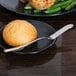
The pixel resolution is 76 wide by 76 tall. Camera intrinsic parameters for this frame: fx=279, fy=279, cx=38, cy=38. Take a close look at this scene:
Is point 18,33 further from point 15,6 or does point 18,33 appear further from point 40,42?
point 15,6

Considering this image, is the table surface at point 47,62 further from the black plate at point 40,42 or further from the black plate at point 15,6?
the black plate at point 15,6

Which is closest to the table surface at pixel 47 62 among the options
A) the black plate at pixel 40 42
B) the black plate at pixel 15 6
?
the black plate at pixel 40 42

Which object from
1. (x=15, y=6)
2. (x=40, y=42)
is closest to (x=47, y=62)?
(x=40, y=42)

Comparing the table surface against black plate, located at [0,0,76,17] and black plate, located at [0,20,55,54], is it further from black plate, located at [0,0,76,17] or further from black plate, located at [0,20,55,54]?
black plate, located at [0,0,76,17]

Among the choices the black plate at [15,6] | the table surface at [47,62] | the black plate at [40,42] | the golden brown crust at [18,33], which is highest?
the golden brown crust at [18,33]

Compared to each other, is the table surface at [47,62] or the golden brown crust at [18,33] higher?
the golden brown crust at [18,33]

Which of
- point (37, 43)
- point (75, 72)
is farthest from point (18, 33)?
point (75, 72)

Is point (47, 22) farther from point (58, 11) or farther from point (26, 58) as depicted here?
point (26, 58)

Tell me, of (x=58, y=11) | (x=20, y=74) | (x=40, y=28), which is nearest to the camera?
(x=20, y=74)

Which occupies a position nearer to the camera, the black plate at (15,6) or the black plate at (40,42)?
the black plate at (40,42)
